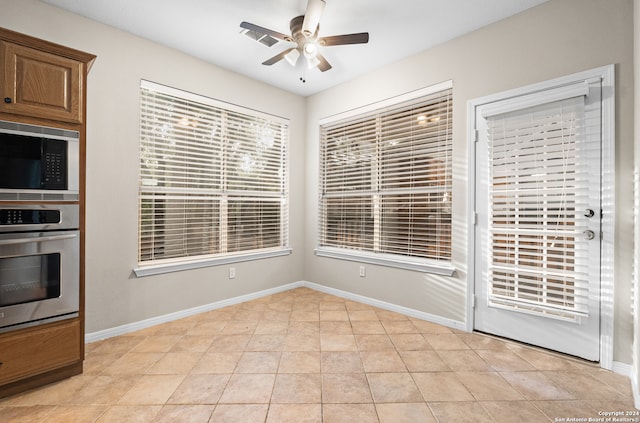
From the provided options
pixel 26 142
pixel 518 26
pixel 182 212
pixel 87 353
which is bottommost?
pixel 87 353

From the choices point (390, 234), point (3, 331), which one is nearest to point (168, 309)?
point (3, 331)

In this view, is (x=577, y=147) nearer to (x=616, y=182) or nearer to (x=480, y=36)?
(x=616, y=182)

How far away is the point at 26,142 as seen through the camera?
6.37 feet

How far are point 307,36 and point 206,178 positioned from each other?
74.3 inches

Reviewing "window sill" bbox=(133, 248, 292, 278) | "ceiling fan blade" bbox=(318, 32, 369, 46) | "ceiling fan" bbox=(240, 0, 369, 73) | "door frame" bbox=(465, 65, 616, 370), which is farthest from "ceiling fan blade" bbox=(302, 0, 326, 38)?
"window sill" bbox=(133, 248, 292, 278)

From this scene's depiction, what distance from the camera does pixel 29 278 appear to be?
1949mm

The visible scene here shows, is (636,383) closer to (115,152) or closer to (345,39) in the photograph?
(345,39)

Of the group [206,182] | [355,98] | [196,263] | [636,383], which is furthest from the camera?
[355,98]

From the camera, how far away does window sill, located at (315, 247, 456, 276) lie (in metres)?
3.11

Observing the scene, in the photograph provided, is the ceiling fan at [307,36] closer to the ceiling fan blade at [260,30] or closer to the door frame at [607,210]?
the ceiling fan blade at [260,30]

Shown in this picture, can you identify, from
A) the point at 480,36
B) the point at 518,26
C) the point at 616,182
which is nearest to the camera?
the point at 616,182

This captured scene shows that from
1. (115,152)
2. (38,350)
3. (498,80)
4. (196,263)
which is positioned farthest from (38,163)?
(498,80)

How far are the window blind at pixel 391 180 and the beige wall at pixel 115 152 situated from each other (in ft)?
6.11

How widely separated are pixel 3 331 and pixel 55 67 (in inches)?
67.6
